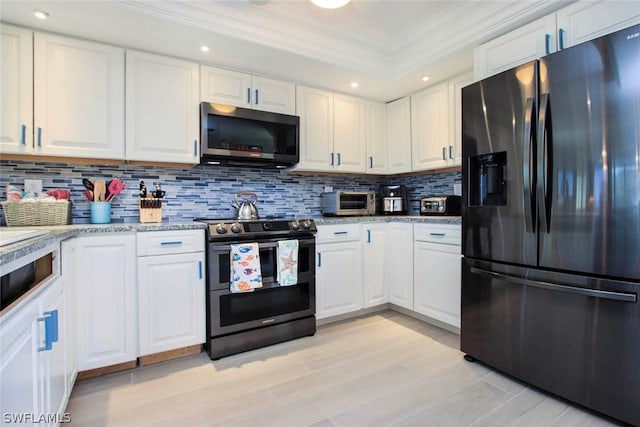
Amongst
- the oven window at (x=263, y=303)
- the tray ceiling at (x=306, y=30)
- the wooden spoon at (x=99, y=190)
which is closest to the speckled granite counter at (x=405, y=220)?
the oven window at (x=263, y=303)

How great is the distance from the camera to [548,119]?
1619mm

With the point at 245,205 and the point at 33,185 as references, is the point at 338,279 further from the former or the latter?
the point at 33,185

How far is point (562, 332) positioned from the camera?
160 centimetres

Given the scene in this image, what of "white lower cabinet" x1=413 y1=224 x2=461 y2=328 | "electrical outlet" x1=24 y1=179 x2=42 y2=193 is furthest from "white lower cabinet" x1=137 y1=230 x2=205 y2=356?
"white lower cabinet" x1=413 y1=224 x2=461 y2=328

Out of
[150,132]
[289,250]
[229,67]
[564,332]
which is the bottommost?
[564,332]

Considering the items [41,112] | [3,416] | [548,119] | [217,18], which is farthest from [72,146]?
[548,119]

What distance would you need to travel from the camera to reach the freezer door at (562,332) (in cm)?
142

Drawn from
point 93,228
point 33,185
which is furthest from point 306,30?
point 33,185

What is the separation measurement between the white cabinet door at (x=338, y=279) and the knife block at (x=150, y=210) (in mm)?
1237

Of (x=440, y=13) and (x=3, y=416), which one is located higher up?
(x=440, y=13)

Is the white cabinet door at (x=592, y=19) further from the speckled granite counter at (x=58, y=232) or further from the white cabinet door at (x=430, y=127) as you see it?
the speckled granite counter at (x=58, y=232)

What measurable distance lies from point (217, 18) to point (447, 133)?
2.01 meters

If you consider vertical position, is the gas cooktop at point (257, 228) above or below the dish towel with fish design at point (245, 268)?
above

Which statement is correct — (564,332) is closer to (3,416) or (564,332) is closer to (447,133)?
(447,133)
